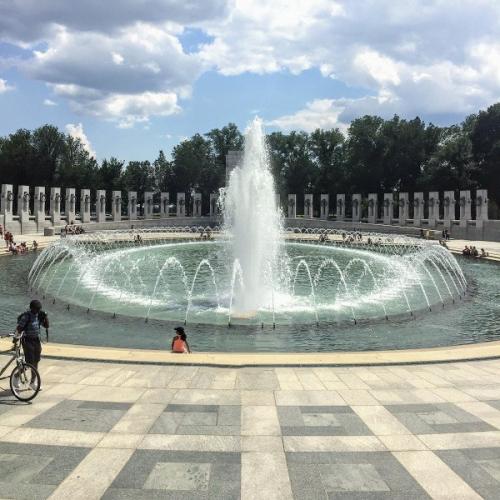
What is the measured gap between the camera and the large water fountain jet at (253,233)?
21.2 m

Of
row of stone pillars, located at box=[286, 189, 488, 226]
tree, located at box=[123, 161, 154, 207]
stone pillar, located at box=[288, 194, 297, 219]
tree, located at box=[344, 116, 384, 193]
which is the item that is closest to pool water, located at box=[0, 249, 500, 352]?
row of stone pillars, located at box=[286, 189, 488, 226]

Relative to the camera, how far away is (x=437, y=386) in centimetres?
1037

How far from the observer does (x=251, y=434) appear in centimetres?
786

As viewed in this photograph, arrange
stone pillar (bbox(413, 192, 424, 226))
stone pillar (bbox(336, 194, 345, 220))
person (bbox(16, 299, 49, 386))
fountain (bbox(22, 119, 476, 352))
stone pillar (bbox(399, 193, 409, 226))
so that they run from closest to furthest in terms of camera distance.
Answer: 1. person (bbox(16, 299, 49, 386))
2. fountain (bbox(22, 119, 476, 352))
3. stone pillar (bbox(413, 192, 424, 226))
4. stone pillar (bbox(399, 193, 409, 226))
5. stone pillar (bbox(336, 194, 345, 220))

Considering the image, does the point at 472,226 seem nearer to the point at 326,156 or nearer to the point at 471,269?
the point at 471,269

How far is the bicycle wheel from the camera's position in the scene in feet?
29.8

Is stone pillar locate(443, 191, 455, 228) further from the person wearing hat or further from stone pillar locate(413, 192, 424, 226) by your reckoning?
the person wearing hat

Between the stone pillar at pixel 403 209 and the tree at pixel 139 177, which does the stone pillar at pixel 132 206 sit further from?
the stone pillar at pixel 403 209

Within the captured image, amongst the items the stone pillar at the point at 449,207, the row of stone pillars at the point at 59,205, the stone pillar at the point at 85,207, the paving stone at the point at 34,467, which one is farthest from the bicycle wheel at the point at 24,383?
the stone pillar at the point at 85,207

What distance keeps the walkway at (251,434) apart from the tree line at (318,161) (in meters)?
79.4

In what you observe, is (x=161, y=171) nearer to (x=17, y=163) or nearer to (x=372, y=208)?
(x=17, y=163)

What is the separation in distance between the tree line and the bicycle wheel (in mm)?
82870

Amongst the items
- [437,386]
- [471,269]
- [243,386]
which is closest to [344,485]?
[243,386]

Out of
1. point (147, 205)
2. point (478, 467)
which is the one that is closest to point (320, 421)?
point (478, 467)
